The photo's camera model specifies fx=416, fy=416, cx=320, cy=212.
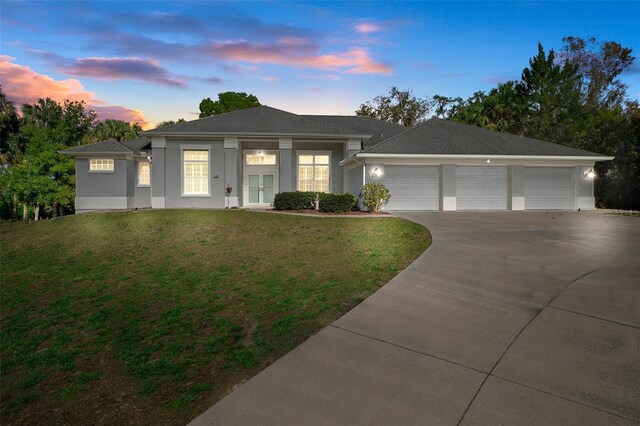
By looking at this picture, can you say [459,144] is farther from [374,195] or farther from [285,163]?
[285,163]

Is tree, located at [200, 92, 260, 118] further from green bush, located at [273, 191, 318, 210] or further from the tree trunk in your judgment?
green bush, located at [273, 191, 318, 210]

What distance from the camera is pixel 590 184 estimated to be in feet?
70.5

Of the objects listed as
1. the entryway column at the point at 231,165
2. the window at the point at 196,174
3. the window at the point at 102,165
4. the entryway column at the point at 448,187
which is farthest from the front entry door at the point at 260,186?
the entryway column at the point at 448,187

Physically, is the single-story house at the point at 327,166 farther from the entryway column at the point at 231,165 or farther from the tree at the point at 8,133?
the tree at the point at 8,133

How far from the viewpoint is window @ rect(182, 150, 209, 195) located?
21945 mm

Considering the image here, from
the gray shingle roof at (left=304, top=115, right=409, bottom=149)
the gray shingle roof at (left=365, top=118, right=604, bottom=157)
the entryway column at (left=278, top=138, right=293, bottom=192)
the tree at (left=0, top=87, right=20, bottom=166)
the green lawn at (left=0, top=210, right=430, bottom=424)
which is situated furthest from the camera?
the tree at (left=0, top=87, right=20, bottom=166)

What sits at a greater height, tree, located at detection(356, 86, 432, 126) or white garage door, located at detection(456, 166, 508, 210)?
tree, located at detection(356, 86, 432, 126)

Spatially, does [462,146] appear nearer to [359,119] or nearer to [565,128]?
[359,119]

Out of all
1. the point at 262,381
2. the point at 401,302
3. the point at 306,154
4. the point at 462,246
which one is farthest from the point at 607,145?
the point at 262,381

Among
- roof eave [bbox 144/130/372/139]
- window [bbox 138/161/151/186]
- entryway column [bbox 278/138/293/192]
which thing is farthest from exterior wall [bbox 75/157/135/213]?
entryway column [bbox 278/138/293/192]

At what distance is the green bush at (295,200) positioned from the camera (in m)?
19.6

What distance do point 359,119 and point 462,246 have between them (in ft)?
65.8

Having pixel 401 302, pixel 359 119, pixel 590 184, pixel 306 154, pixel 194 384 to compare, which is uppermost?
pixel 359 119

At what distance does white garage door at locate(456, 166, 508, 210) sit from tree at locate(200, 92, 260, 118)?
1171 inches
